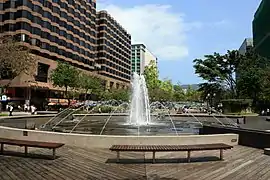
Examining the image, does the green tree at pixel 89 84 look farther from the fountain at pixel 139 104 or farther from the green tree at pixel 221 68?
the fountain at pixel 139 104

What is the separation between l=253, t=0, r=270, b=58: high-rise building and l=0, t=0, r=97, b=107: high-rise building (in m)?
47.2

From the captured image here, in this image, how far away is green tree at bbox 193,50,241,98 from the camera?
158ft

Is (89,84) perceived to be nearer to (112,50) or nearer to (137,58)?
(112,50)

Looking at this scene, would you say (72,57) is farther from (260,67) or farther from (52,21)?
(260,67)

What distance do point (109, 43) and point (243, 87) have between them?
248ft

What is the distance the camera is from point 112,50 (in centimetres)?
11744

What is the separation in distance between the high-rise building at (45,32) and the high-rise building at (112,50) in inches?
517

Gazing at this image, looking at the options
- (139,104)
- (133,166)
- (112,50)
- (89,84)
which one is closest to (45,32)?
(89,84)

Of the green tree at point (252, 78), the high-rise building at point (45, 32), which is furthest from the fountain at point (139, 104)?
the high-rise building at point (45, 32)

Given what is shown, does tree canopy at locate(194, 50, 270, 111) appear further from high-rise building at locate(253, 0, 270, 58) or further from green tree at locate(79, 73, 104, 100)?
green tree at locate(79, 73, 104, 100)

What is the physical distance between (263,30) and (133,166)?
73048 millimetres

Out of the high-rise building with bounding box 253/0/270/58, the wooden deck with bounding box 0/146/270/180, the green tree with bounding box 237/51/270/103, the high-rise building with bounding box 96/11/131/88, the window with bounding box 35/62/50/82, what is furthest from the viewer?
the high-rise building with bounding box 96/11/131/88

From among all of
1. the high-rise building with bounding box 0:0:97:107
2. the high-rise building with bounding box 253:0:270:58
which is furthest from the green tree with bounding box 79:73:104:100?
the high-rise building with bounding box 253:0:270:58

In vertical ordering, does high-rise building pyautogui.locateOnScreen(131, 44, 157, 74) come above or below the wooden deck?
above
